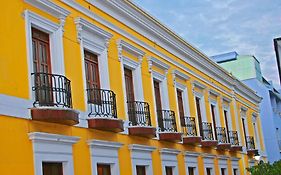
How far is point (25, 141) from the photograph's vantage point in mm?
8016

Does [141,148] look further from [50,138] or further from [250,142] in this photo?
[250,142]

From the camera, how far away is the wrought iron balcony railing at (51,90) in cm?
852

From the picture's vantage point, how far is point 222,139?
19.1 meters

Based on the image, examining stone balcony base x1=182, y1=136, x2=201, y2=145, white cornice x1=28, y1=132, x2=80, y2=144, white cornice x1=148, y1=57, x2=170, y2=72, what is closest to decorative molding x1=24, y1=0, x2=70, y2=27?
white cornice x1=28, y1=132, x2=80, y2=144

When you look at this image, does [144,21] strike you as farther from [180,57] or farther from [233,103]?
[233,103]

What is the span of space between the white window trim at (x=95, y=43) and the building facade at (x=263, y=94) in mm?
19221

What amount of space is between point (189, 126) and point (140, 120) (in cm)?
383

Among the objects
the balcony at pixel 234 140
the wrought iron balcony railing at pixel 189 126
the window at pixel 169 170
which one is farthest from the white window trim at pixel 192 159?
the balcony at pixel 234 140

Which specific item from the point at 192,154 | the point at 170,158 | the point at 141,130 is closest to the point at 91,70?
the point at 141,130

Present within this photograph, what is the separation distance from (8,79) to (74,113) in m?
1.44

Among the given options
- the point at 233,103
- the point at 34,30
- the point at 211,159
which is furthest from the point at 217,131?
the point at 34,30

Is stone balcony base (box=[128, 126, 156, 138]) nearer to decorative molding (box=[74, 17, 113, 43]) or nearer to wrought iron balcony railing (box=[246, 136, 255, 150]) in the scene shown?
decorative molding (box=[74, 17, 113, 43])

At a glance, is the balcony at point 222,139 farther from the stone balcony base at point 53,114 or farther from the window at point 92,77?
the stone balcony base at point 53,114

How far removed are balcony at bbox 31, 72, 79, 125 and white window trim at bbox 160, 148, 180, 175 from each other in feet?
16.3
